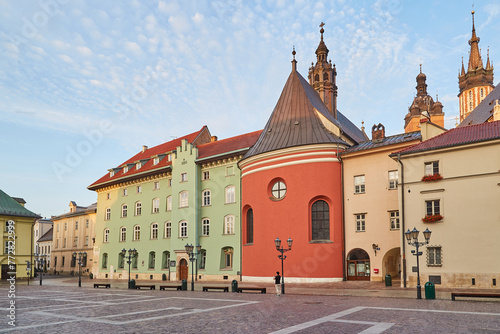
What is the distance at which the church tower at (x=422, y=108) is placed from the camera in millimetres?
83375

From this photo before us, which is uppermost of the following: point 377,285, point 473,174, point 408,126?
point 408,126

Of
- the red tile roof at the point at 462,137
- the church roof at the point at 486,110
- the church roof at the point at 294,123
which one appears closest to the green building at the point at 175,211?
the church roof at the point at 294,123

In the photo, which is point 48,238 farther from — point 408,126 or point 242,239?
point 408,126

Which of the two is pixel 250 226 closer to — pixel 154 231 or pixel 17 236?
pixel 154 231

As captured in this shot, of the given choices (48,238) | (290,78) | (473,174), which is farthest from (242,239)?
(48,238)

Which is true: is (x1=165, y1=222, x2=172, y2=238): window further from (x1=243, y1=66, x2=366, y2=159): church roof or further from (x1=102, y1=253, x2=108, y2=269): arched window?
(x1=243, y1=66, x2=366, y2=159): church roof

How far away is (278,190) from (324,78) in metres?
19.0

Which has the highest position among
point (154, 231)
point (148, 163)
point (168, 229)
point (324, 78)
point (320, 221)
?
point (324, 78)

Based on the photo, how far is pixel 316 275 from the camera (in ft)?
106

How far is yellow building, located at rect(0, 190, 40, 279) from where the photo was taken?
4816 cm

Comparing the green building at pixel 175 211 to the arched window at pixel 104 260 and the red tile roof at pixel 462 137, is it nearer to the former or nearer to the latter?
the arched window at pixel 104 260

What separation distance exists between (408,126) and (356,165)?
60.0m

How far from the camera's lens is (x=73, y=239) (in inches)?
2635

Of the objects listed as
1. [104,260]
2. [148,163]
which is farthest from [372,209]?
[104,260]
